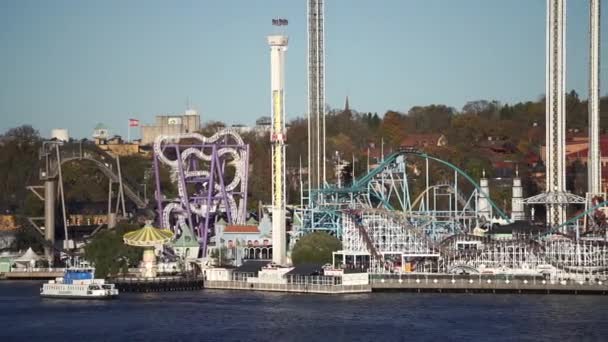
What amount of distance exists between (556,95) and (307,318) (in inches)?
1334

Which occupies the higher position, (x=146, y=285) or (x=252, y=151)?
(x=252, y=151)

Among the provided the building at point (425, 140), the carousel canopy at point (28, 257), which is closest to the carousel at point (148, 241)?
the carousel canopy at point (28, 257)

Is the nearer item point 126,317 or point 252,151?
point 126,317

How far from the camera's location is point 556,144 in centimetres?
10250

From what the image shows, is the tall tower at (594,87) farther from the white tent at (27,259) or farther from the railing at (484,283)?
the white tent at (27,259)

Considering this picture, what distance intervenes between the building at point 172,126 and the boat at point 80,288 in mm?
72995

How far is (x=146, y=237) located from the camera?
3792 inches

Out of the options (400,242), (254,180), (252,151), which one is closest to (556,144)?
(400,242)

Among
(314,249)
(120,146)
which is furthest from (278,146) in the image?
(120,146)

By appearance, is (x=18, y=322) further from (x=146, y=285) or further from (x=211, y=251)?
(x=211, y=251)

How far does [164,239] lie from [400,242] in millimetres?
14530

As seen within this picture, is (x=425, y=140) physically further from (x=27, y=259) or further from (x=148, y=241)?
(x=148, y=241)

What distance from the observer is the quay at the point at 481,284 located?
279ft

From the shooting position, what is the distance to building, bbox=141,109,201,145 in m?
Answer: 164
